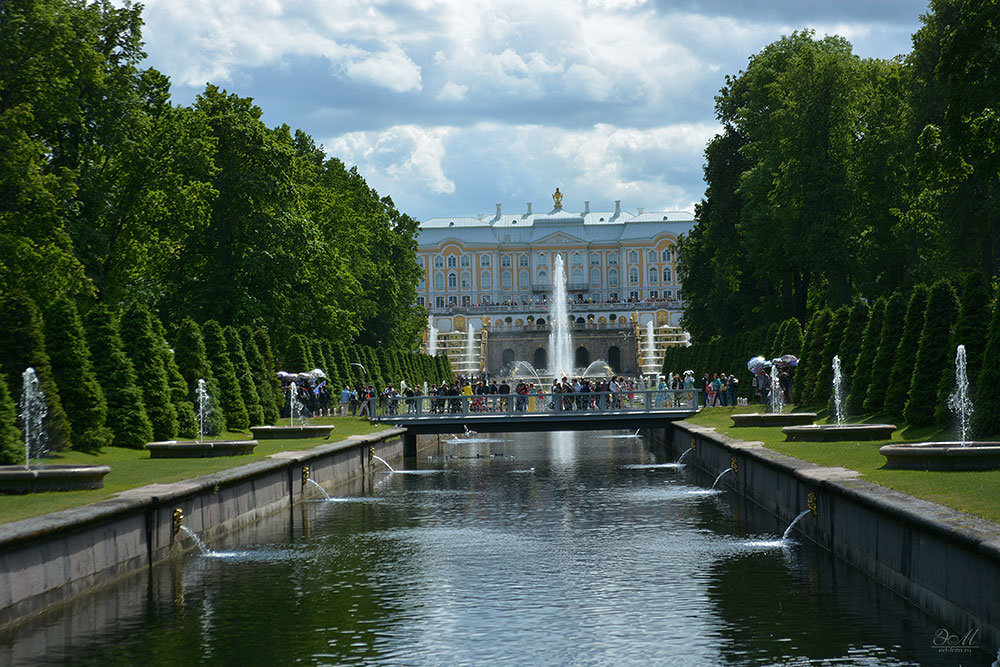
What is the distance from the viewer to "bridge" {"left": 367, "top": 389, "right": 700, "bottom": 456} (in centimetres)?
3772

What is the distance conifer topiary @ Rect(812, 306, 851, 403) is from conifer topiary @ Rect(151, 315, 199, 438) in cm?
1780

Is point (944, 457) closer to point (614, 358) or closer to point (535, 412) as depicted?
point (535, 412)

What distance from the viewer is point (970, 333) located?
2350 cm

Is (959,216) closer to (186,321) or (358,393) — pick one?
(186,321)

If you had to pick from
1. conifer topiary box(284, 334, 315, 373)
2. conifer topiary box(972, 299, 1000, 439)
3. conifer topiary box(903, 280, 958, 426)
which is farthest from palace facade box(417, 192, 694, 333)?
conifer topiary box(972, 299, 1000, 439)

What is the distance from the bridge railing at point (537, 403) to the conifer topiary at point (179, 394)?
9854 mm

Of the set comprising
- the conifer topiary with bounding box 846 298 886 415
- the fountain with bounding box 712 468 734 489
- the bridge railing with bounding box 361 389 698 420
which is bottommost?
the fountain with bounding box 712 468 734 489

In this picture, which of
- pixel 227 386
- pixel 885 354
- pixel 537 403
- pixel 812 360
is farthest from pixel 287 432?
pixel 812 360

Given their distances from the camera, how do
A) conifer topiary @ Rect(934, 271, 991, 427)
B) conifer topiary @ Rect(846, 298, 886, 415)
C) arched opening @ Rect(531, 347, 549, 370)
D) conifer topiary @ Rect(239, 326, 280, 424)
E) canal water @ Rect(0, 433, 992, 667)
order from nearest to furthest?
A: canal water @ Rect(0, 433, 992, 667) → conifer topiary @ Rect(934, 271, 991, 427) → conifer topiary @ Rect(846, 298, 886, 415) → conifer topiary @ Rect(239, 326, 280, 424) → arched opening @ Rect(531, 347, 549, 370)

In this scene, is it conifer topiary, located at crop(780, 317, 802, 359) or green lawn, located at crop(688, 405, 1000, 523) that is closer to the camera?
green lawn, located at crop(688, 405, 1000, 523)

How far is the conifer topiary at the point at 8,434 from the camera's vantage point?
19906 mm

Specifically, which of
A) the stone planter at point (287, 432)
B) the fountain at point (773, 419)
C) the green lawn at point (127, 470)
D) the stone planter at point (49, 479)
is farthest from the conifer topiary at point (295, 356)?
the stone planter at point (49, 479)

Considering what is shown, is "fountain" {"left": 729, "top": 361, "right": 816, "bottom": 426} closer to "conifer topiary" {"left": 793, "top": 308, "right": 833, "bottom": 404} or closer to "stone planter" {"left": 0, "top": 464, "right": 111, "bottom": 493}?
"conifer topiary" {"left": 793, "top": 308, "right": 833, "bottom": 404}

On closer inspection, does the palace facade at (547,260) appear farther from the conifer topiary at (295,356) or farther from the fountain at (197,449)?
the fountain at (197,449)
